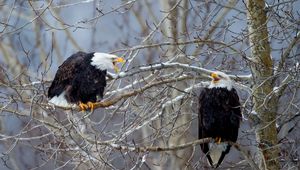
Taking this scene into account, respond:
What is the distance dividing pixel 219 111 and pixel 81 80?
1.33 meters

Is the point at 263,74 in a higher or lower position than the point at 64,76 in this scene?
lower

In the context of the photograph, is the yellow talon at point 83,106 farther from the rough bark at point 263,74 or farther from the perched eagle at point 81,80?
the rough bark at point 263,74

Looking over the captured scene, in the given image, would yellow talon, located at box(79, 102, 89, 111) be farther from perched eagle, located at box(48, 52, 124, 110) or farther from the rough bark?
the rough bark

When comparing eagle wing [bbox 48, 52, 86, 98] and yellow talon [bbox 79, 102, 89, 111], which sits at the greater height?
eagle wing [bbox 48, 52, 86, 98]

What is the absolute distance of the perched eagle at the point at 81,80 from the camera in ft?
19.5

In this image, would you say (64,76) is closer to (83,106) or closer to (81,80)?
(81,80)

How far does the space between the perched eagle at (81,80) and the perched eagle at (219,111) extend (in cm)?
91

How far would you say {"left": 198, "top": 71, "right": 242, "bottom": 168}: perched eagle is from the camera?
5.53m

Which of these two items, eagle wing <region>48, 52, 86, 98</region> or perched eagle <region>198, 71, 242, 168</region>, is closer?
perched eagle <region>198, 71, 242, 168</region>

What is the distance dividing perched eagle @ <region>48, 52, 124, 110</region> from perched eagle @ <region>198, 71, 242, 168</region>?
909 mm

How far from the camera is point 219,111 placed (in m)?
5.60

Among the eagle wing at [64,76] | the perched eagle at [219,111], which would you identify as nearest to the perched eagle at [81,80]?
the eagle wing at [64,76]

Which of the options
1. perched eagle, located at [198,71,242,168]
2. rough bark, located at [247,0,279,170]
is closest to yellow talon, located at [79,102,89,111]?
perched eagle, located at [198,71,242,168]

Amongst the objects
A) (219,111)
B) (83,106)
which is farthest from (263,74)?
(83,106)
